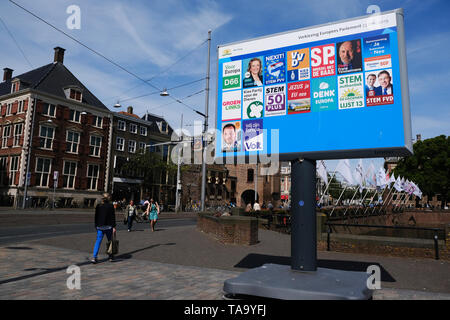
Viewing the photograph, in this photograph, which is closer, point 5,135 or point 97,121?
point 5,135

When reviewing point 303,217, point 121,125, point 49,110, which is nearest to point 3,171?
point 49,110

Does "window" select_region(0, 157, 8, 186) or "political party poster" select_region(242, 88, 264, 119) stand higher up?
"window" select_region(0, 157, 8, 186)

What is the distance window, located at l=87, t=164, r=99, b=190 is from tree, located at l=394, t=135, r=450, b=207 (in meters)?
52.4

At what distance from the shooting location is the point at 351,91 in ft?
15.1

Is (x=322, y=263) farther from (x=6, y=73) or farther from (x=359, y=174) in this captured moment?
(x=6, y=73)

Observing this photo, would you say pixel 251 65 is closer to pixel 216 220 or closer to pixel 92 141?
pixel 216 220

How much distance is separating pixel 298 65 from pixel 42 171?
3881 cm

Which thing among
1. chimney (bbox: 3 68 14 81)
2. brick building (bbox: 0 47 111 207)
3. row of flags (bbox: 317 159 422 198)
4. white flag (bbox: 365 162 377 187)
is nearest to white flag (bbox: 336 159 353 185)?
row of flags (bbox: 317 159 422 198)

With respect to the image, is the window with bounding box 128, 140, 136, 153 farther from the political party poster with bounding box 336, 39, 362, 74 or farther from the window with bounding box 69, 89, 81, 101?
the political party poster with bounding box 336, 39, 362, 74

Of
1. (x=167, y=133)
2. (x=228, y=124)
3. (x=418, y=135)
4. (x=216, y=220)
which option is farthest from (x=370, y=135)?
(x=418, y=135)

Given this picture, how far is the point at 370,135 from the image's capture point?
444 centimetres

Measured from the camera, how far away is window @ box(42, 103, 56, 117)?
3734 centimetres

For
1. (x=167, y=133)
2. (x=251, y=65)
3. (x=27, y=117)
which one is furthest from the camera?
(x=167, y=133)
